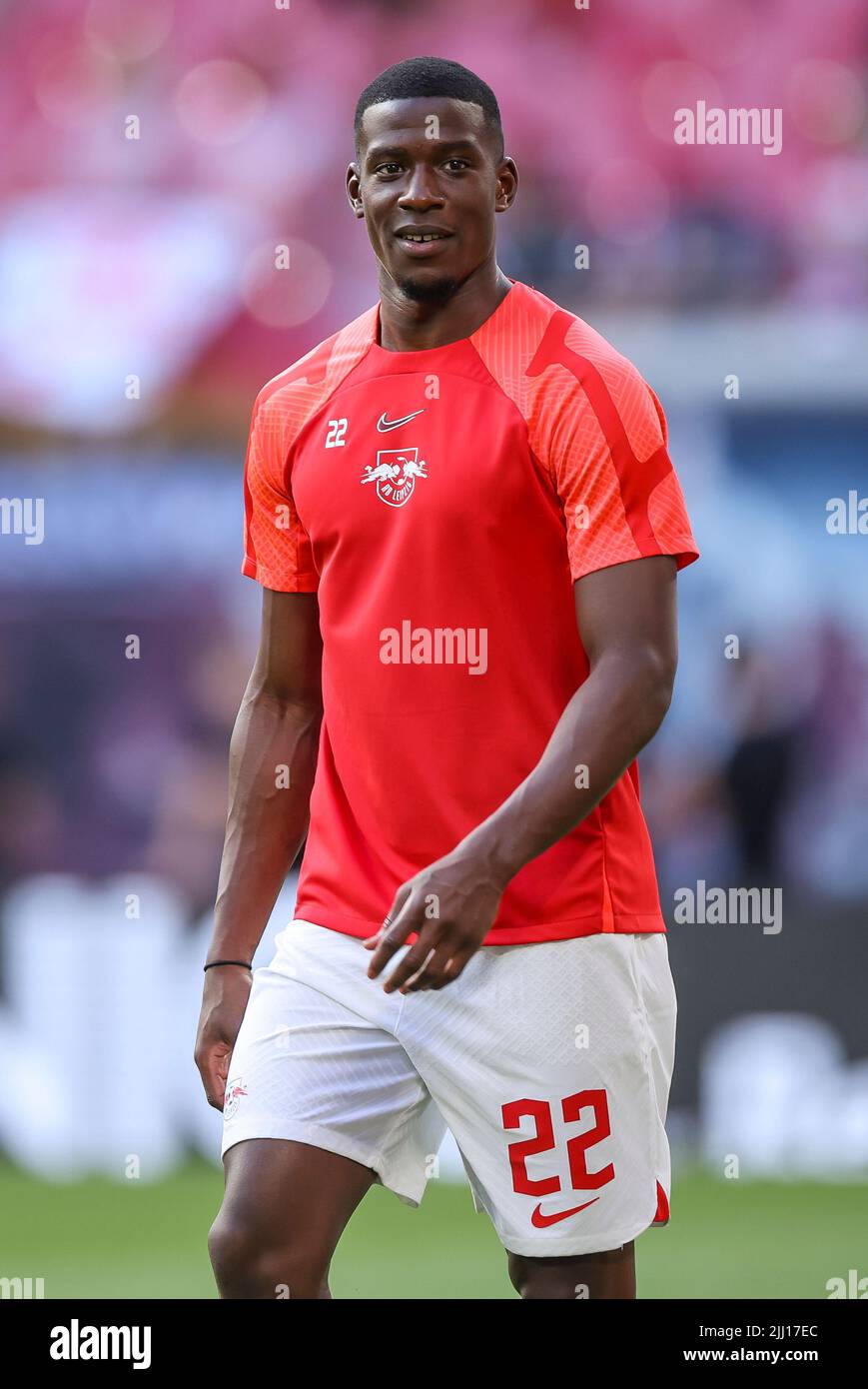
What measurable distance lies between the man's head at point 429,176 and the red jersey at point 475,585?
12 cm

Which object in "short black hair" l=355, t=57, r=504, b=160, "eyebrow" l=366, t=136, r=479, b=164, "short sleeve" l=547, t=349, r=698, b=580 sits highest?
"short black hair" l=355, t=57, r=504, b=160

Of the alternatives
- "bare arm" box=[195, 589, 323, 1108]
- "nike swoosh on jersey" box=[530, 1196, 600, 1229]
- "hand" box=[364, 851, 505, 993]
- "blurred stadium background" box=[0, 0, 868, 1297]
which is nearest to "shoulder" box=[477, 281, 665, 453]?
"bare arm" box=[195, 589, 323, 1108]

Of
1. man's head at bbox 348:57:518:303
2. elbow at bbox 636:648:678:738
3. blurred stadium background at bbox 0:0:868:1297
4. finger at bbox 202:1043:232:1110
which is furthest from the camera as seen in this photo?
blurred stadium background at bbox 0:0:868:1297

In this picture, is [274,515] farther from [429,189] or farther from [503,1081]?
[503,1081]

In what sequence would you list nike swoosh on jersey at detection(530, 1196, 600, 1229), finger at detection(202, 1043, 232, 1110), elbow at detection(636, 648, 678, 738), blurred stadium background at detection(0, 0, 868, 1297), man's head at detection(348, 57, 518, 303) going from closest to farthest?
1. elbow at detection(636, 648, 678, 738)
2. nike swoosh on jersey at detection(530, 1196, 600, 1229)
3. man's head at detection(348, 57, 518, 303)
4. finger at detection(202, 1043, 232, 1110)
5. blurred stadium background at detection(0, 0, 868, 1297)

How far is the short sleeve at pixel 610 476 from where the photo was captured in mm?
2586

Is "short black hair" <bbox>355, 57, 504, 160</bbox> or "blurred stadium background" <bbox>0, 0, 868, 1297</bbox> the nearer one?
"short black hair" <bbox>355, 57, 504, 160</bbox>

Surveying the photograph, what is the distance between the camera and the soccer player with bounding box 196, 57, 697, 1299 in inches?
102

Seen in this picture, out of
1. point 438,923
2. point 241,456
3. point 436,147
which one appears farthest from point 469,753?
point 241,456

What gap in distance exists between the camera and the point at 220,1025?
9.48 ft

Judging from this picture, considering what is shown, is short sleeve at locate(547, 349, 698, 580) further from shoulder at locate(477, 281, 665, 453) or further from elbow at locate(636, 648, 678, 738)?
elbow at locate(636, 648, 678, 738)

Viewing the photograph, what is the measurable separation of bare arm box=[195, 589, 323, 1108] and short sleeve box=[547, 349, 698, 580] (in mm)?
547

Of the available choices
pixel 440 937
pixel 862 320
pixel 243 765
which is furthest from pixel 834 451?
pixel 440 937

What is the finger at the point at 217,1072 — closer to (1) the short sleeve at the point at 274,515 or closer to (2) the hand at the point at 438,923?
(2) the hand at the point at 438,923
